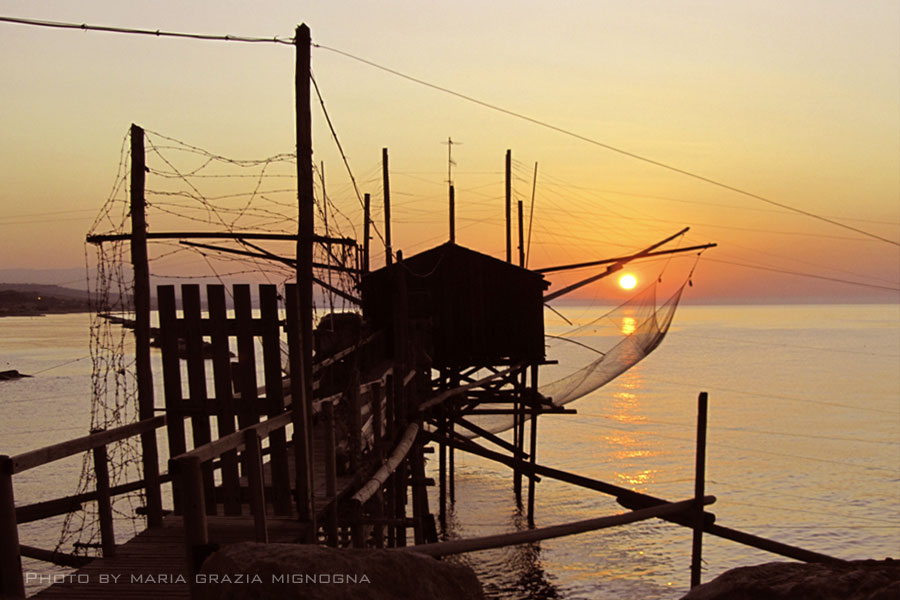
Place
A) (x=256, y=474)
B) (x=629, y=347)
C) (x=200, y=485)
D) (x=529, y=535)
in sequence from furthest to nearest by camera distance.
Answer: (x=629, y=347), (x=529, y=535), (x=256, y=474), (x=200, y=485)

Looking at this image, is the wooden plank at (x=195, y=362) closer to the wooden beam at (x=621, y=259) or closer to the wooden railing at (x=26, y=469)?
the wooden railing at (x=26, y=469)

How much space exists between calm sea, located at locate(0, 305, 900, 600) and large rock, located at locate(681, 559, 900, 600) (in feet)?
40.0

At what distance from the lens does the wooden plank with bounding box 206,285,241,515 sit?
23.8 ft

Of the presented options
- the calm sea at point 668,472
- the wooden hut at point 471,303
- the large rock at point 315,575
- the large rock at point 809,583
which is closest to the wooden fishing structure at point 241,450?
the large rock at point 315,575

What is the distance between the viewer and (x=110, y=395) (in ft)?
217

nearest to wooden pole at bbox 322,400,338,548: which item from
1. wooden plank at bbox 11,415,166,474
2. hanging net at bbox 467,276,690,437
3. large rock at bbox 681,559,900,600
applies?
wooden plank at bbox 11,415,166,474

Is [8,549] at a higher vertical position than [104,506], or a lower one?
higher

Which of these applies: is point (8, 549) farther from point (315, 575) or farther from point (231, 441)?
point (315, 575)

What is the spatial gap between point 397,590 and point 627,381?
7868 centimetres

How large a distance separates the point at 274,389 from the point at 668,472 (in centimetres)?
2936

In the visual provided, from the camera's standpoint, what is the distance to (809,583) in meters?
5.46

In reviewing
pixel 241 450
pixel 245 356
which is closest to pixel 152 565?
pixel 245 356

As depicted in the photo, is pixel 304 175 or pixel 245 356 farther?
pixel 304 175

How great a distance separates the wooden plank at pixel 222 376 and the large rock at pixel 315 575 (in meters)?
2.40
